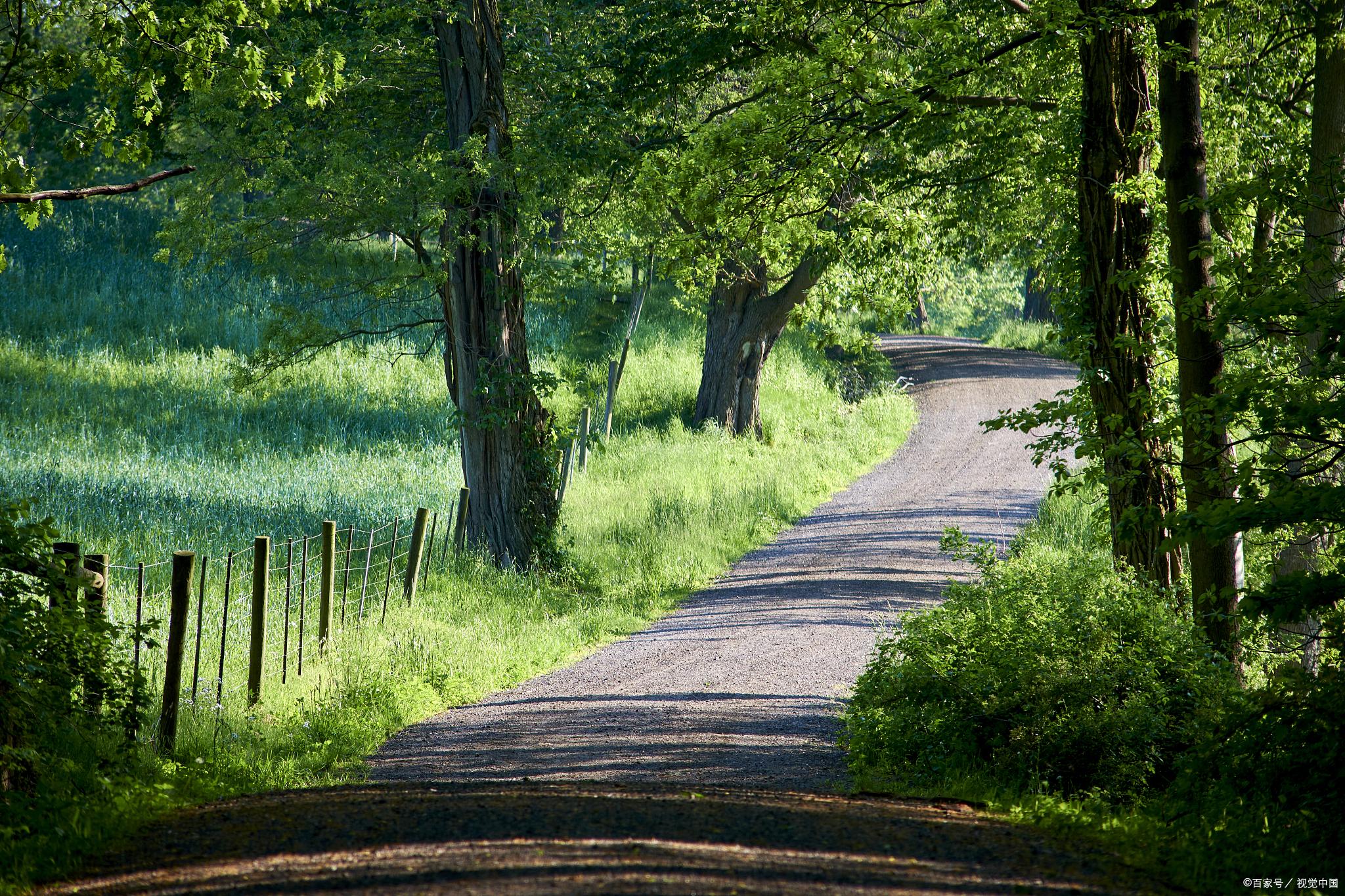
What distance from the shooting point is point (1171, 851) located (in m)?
5.13

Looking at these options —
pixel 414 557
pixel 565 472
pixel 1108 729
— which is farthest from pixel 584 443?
pixel 1108 729

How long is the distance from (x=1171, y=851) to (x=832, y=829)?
5.10 ft

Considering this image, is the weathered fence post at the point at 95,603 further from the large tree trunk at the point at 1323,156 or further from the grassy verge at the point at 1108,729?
the large tree trunk at the point at 1323,156

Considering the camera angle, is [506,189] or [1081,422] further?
[506,189]

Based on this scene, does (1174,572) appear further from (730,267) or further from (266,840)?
(730,267)

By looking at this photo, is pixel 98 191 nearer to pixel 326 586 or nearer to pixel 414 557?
pixel 326 586

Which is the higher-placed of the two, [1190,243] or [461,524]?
[1190,243]

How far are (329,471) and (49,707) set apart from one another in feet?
46.6

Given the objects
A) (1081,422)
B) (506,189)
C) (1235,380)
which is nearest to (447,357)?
(506,189)

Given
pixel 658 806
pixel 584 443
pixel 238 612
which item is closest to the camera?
pixel 658 806

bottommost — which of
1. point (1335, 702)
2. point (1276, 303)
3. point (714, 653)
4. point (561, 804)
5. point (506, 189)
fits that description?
point (714, 653)

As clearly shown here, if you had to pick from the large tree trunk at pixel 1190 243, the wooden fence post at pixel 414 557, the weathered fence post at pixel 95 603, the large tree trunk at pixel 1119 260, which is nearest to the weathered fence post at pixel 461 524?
the wooden fence post at pixel 414 557

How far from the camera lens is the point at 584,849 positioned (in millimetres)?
4719

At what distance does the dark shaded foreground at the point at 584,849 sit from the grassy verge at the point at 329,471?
0.61m
